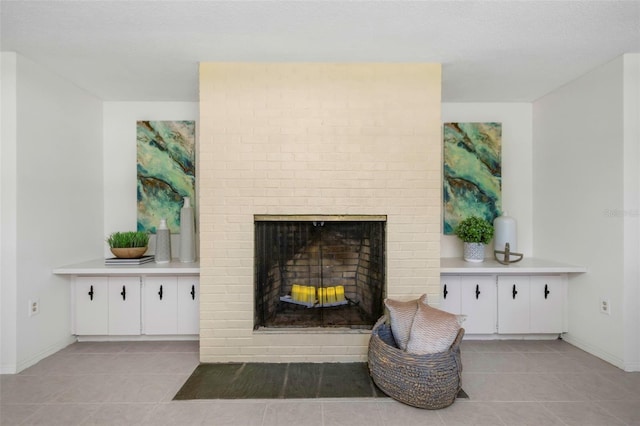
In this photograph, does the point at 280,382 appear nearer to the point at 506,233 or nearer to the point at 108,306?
the point at 108,306

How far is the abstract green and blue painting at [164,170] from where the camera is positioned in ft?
12.6

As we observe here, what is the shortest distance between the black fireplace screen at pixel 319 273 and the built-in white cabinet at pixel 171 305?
798mm

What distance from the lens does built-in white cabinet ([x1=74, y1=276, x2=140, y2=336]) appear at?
3381 mm

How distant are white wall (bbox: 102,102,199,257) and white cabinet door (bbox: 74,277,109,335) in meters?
0.56

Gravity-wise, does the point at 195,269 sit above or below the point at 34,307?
above

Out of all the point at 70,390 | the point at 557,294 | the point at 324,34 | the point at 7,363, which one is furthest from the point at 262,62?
the point at 557,294

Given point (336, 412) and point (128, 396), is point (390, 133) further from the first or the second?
point (128, 396)

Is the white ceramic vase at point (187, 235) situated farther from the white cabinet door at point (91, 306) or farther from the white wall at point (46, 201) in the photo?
the white wall at point (46, 201)

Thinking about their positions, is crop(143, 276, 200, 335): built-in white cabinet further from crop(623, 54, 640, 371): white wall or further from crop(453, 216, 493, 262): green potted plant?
crop(623, 54, 640, 371): white wall

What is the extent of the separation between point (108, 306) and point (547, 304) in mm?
4143

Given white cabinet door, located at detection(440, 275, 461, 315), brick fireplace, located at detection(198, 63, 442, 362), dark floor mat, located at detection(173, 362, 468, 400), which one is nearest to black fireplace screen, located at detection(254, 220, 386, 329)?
brick fireplace, located at detection(198, 63, 442, 362)

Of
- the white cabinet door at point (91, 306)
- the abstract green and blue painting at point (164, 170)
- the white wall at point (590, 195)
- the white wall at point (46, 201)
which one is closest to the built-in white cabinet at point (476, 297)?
the white wall at point (590, 195)

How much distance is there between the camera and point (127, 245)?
3.39 metres

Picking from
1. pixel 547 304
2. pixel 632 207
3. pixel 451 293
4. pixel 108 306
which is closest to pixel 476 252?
pixel 451 293
